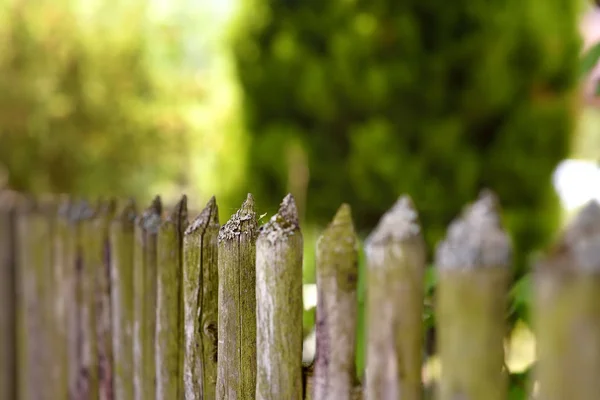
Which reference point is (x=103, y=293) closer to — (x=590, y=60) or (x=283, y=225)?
(x=283, y=225)

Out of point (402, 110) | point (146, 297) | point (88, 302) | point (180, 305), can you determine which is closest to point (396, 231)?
point (180, 305)

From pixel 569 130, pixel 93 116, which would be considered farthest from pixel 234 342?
pixel 93 116

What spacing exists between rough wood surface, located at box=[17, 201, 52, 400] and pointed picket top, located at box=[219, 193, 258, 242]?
Answer: 1.11 m

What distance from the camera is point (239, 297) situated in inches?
50.6

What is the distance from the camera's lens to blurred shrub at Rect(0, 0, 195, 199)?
756cm

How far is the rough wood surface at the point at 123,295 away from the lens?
1.69 metres

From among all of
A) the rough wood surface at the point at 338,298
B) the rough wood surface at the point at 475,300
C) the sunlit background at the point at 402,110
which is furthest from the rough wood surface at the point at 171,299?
the sunlit background at the point at 402,110

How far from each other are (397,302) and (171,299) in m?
0.71

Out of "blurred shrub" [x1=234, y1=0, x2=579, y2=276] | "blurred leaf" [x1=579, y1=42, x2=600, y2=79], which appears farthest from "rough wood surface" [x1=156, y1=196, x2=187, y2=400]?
"blurred shrub" [x1=234, y1=0, x2=579, y2=276]

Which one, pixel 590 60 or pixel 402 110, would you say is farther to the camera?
pixel 402 110

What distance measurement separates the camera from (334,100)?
5.51 metres

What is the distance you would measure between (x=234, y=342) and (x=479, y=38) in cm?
458

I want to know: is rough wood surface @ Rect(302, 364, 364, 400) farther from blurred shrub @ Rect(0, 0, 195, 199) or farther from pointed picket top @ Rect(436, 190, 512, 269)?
blurred shrub @ Rect(0, 0, 195, 199)

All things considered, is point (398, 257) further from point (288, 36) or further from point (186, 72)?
point (186, 72)
